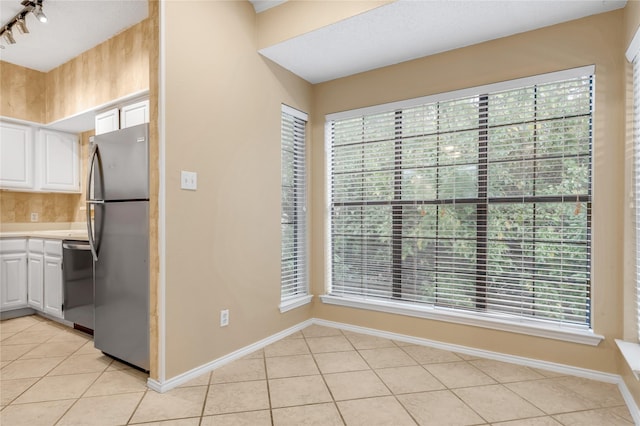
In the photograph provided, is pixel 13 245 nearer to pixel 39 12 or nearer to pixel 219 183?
pixel 39 12

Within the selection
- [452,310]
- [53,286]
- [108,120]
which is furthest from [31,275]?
[452,310]

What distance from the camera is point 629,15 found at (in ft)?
6.84

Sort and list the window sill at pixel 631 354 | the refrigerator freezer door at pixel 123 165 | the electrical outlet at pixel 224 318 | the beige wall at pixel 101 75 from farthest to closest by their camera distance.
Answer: the beige wall at pixel 101 75 → the electrical outlet at pixel 224 318 → the refrigerator freezer door at pixel 123 165 → the window sill at pixel 631 354

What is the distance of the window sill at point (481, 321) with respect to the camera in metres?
2.29

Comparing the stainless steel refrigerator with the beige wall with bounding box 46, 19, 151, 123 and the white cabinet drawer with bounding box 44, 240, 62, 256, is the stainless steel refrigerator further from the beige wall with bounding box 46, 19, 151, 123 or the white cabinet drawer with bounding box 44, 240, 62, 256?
the white cabinet drawer with bounding box 44, 240, 62, 256

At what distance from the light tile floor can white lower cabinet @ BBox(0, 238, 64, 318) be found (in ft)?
2.59

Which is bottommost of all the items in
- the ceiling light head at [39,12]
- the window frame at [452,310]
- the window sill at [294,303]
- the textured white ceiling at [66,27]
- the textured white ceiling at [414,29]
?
the window sill at [294,303]

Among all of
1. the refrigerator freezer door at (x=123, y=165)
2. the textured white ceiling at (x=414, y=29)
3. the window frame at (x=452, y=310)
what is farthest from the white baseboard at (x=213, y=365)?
the textured white ceiling at (x=414, y=29)

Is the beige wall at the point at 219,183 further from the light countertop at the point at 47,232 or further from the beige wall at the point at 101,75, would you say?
the light countertop at the point at 47,232

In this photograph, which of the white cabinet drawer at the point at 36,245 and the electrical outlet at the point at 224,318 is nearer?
the electrical outlet at the point at 224,318

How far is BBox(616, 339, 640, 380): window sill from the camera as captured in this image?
1690mm

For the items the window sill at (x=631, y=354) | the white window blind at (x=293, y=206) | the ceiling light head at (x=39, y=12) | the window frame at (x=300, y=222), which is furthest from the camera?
the window frame at (x=300, y=222)

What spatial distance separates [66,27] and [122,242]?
7.41ft

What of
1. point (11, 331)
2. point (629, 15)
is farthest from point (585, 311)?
point (11, 331)
